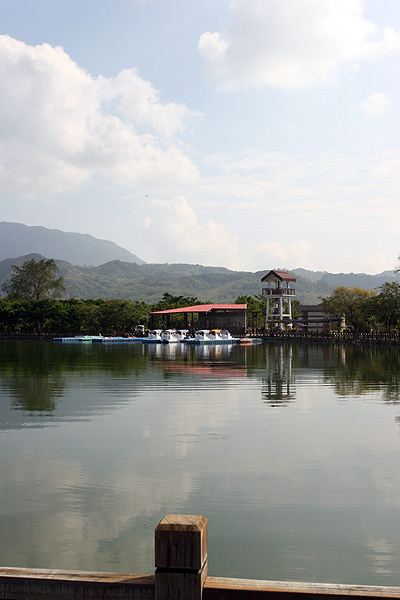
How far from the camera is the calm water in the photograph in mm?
6777

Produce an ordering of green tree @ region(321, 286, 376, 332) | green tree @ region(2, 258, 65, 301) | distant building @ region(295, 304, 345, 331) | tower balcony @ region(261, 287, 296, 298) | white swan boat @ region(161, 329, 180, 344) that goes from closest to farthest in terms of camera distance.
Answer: green tree @ region(321, 286, 376, 332), white swan boat @ region(161, 329, 180, 344), tower balcony @ region(261, 287, 296, 298), distant building @ region(295, 304, 345, 331), green tree @ region(2, 258, 65, 301)

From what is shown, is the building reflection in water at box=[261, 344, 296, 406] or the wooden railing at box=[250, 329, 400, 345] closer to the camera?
the building reflection in water at box=[261, 344, 296, 406]

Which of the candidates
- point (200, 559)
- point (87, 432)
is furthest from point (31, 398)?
point (200, 559)

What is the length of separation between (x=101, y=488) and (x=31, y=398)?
35.7 ft

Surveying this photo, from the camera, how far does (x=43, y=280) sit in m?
110

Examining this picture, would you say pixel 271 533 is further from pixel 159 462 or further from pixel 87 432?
pixel 87 432

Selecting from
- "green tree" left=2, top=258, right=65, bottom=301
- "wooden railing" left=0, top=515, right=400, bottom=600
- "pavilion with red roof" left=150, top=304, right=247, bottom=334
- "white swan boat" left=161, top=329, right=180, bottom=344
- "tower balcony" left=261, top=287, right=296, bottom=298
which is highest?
"green tree" left=2, top=258, right=65, bottom=301

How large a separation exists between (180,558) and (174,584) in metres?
0.18

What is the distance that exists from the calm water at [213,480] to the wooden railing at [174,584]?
3.22 metres

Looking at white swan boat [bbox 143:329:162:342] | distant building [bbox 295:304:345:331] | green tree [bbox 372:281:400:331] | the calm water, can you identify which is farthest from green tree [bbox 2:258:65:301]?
the calm water

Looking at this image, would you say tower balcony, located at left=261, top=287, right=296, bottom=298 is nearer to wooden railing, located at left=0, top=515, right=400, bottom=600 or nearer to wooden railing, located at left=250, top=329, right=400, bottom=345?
wooden railing, located at left=250, top=329, right=400, bottom=345

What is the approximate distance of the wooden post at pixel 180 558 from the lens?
127 inches

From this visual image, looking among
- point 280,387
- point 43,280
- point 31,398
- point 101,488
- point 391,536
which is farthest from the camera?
point 43,280

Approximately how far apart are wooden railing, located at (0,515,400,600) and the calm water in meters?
3.22
